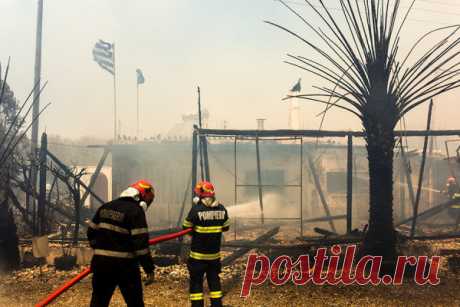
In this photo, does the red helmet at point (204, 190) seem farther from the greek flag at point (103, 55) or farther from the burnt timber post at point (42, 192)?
the greek flag at point (103, 55)

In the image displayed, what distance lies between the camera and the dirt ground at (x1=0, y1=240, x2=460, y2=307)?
6.23 m

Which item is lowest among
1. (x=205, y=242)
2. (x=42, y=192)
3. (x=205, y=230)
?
(x=205, y=242)

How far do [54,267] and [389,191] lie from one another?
25.7 feet

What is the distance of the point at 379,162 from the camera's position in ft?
25.2

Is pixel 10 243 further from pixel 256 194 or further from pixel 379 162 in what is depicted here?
pixel 256 194

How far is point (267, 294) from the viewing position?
6.63 metres

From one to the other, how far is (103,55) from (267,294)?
24256 mm

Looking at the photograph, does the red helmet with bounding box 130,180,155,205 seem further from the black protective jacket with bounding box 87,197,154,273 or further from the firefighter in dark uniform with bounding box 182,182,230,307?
the firefighter in dark uniform with bounding box 182,182,230,307

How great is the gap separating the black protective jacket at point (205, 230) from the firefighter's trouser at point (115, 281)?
1.26m

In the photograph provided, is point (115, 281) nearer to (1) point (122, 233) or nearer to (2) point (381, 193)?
(1) point (122, 233)

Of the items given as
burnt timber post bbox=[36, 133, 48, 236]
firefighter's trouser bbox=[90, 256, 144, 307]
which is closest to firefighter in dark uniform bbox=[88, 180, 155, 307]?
firefighter's trouser bbox=[90, 256, 144, 307]

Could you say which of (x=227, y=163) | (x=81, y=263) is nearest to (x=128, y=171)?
(x=227, y=163)

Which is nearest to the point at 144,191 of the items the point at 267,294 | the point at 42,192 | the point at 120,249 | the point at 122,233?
the point at 122,233

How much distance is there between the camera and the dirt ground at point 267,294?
6227mm
